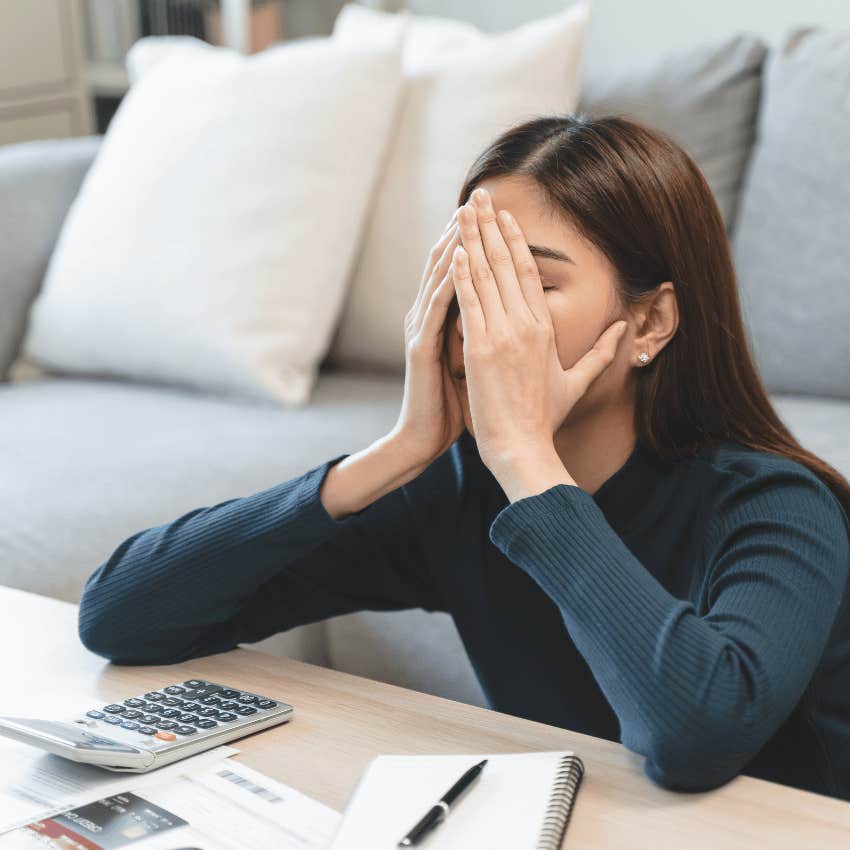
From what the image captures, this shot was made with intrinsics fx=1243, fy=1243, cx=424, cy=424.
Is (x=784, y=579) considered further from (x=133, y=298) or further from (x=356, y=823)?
(x=133, y=298)

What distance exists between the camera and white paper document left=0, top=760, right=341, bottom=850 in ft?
2.15

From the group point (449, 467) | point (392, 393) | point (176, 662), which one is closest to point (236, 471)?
point (392, 393)

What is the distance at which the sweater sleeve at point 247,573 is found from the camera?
0.97 meters

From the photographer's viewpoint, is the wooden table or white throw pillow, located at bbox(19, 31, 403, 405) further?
white throw pillow, located at bbox(19, 31, 403, 405)

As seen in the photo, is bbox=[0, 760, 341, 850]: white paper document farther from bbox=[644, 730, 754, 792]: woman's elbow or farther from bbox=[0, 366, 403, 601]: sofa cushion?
bbox=[0, 366, 403, 601]: sofa cushion

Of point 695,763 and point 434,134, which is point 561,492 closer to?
point 695,763

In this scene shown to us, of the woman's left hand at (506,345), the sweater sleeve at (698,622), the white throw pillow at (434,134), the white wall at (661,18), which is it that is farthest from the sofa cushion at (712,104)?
the sweater sleeve at (698,622)

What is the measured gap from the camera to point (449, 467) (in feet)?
3.78

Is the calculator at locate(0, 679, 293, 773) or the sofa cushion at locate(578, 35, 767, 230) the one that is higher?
the sofa cushion at locate(578, 35, 767, 230)

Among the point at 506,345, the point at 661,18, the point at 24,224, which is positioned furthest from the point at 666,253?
the point at 661,18

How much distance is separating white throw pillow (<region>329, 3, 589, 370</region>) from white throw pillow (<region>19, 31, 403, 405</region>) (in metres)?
0.04

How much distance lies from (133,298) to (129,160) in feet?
0.82

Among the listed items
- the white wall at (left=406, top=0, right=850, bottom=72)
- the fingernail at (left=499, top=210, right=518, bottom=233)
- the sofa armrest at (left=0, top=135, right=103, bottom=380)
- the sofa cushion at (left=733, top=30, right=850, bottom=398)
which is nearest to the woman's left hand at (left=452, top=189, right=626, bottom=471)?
the fingernail at (left=499, top=210, right=518, bottom=233)

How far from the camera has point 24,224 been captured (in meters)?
2.11
